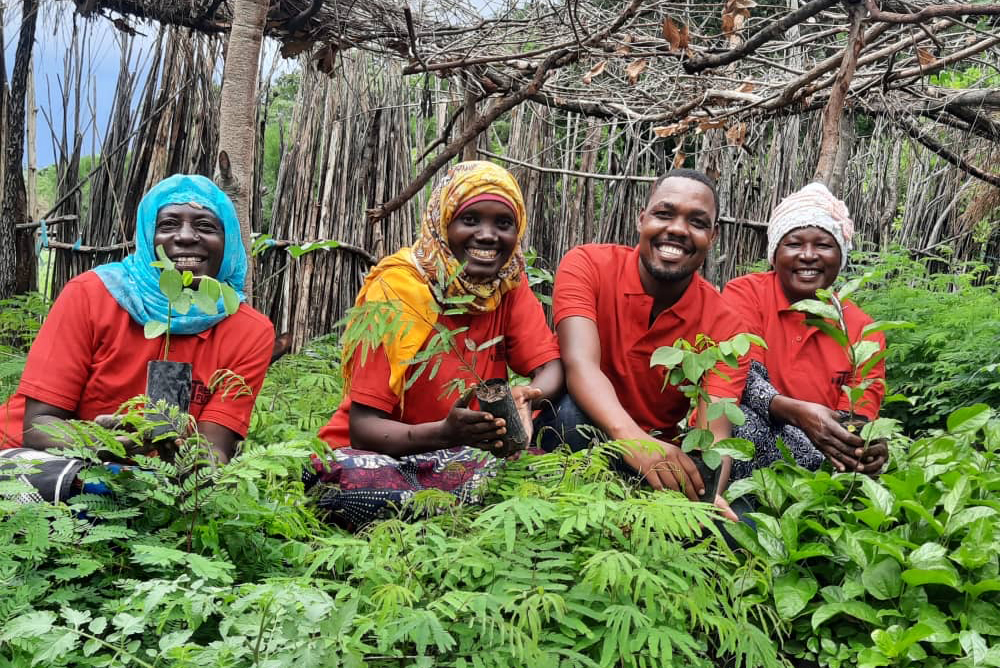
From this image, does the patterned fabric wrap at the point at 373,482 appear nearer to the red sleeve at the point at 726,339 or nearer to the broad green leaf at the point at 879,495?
the red sleeve at the point at 726,339

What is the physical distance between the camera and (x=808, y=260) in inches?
142

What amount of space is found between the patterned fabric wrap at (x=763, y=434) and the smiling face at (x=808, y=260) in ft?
1.62

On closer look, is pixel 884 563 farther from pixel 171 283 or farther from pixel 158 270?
pixel 158 270

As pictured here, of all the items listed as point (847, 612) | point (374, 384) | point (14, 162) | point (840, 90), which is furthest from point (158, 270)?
point (14, 162)

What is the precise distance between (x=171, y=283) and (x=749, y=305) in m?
2.38

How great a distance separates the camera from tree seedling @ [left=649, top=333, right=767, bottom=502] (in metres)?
2.43

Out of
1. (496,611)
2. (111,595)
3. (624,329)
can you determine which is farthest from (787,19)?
(111,595)

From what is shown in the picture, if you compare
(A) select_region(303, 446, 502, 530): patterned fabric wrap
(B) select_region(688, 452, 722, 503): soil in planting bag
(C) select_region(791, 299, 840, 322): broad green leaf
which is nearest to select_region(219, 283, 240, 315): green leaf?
(A) select_region(303, 446, 502, 530): patterned fabric wrap

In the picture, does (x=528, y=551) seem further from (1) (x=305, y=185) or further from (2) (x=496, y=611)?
(1) (x=305, y=185)

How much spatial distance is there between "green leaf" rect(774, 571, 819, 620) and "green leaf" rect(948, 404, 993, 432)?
3.31 ft

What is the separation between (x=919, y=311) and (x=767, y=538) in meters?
3.73

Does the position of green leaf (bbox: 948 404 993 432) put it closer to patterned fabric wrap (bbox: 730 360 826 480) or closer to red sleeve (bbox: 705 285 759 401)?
patterned fabric wrap (bbox: 730 360 826 480)

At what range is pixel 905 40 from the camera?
4.57 metres

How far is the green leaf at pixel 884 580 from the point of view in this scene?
8.29 feet
